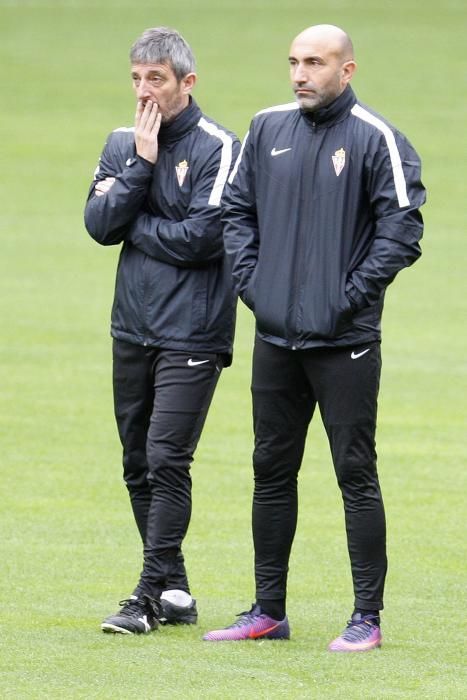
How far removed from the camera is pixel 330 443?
613cm

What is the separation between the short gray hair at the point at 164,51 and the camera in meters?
6.40

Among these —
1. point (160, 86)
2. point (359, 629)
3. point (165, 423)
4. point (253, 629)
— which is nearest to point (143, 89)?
point (160, 86)

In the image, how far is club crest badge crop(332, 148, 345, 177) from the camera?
5973 mm

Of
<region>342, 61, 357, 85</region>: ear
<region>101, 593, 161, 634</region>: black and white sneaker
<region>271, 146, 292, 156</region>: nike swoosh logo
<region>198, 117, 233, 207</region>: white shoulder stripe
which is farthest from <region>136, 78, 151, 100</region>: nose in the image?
<region>101, 593, 161, 634</region>: black and white sneaker

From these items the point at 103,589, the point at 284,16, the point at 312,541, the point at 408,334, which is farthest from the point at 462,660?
the point at 284,16

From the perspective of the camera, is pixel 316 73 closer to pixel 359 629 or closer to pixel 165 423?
pixel 165 423

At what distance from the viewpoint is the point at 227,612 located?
6.85 m

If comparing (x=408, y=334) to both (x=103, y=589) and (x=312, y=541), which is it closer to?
(x=312, y=541)

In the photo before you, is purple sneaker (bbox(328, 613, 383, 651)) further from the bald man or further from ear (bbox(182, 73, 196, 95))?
ear (bbox(182, 73, 196, 95))

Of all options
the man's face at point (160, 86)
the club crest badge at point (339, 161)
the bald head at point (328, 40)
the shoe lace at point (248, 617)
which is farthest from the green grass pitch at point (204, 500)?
the bald head at point (328, 40)

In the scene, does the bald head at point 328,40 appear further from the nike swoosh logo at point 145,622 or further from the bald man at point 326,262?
the nike swoosh logo at point 145,622

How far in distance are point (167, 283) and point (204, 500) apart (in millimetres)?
3040

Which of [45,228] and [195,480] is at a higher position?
[45,228]

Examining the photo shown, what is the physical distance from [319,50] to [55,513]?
11.9 feet
